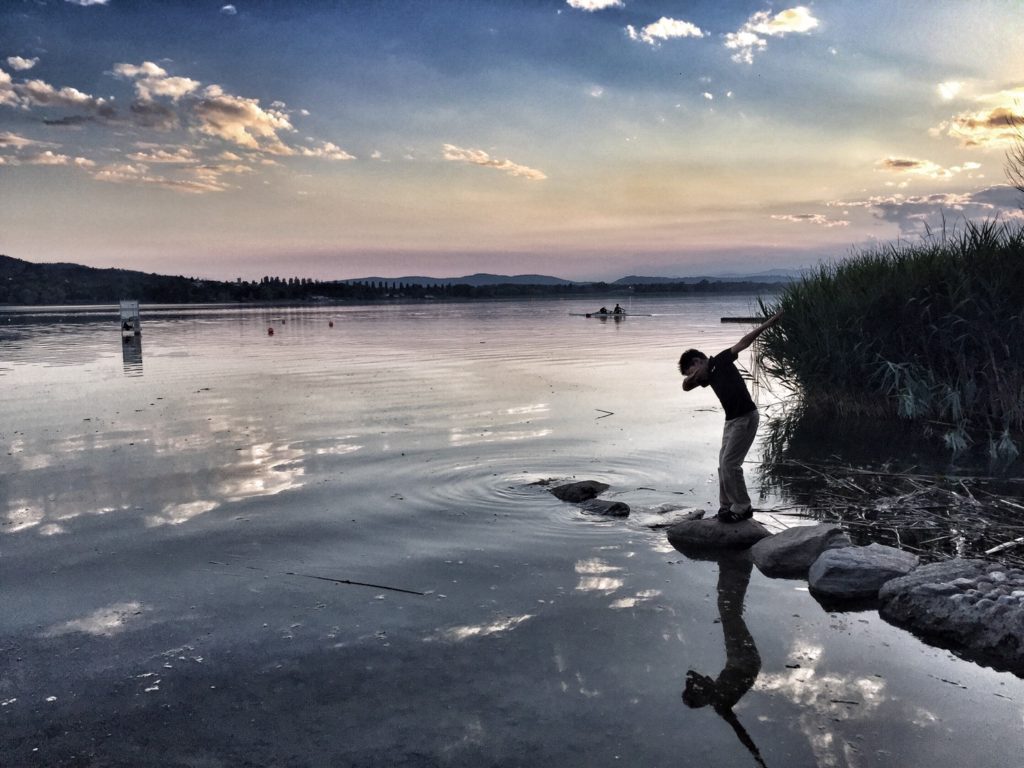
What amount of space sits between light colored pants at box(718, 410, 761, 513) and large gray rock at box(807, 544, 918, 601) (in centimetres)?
164

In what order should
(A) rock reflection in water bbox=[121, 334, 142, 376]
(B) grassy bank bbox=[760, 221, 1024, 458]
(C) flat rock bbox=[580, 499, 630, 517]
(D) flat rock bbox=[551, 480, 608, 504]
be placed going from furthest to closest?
(A) rock reflection in water bbox=[121, 334, 142, 376] → (B) grassy bank bbox=[760, 221, 1024, 458] → (D) flat rock bbox=[551, 480, 608, 504] → (C) flat rock bbox=[580, 499, 630, 517]

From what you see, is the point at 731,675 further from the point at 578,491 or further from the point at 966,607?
the point at 578,491

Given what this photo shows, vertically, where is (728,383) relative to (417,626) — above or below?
above

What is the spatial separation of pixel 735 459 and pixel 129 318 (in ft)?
143

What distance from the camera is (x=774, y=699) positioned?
5.34 m

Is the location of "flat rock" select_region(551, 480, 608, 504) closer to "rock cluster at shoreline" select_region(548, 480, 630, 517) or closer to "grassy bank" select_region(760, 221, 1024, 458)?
"rock cluster at shoreline" select_region(548, 480, 630, 517)

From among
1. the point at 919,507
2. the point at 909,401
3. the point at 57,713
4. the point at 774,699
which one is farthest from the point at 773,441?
the point at 57,713

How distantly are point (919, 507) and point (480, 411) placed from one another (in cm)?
1018

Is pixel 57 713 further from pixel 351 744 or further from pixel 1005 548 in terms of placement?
pixel 1005 548

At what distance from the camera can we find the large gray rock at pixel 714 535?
8.68 metres

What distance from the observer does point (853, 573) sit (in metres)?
7.27

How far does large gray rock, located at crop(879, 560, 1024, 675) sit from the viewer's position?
6012 millimetres

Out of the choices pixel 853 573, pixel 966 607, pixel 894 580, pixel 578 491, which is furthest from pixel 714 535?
pixel 966 607

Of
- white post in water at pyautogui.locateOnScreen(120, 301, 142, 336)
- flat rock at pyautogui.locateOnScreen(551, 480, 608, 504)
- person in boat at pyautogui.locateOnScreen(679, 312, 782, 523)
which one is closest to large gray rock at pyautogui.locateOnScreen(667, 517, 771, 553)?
person in boat at pyautogui.locateOnScreen(679, 312, 782, 523)
